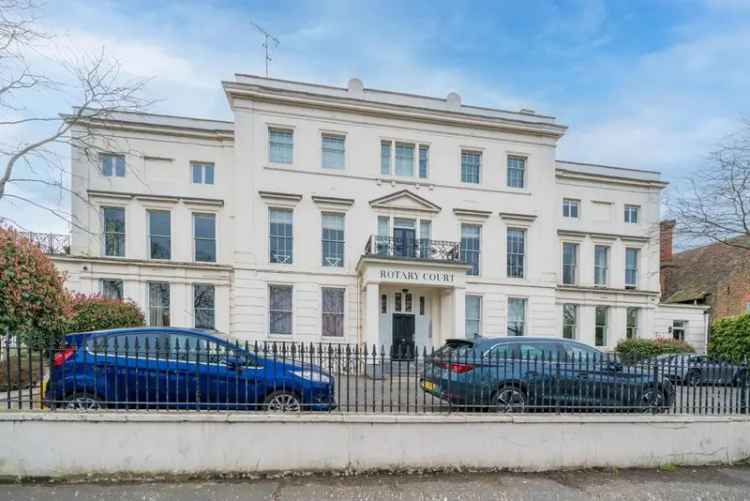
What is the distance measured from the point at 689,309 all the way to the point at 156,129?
28904 millimetres

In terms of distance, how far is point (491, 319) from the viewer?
18016mm

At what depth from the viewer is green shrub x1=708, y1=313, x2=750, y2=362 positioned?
51.0 ft

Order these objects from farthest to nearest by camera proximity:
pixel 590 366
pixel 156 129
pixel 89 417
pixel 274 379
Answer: pixel 156 129 < pixel 590 366 < pixel 274 379 < pixel 89 417

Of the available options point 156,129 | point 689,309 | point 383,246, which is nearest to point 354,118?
point 383,246

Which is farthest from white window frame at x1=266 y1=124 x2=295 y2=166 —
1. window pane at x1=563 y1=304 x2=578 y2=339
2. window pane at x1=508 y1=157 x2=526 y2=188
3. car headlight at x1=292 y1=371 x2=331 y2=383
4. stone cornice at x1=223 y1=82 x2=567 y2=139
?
window pane at x1=563 y1=304 x2=578 y2=339

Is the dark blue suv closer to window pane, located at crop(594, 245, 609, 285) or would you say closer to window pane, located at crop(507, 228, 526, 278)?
window pane, located at crop(507, 228, 526, 278)

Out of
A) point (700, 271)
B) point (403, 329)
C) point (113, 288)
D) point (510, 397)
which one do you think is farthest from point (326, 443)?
point (700, 271)

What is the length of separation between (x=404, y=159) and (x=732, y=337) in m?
15.9

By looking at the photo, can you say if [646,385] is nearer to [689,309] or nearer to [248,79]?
[248,79]

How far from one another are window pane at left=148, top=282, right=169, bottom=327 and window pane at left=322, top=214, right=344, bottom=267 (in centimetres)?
692

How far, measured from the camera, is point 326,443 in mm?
5109

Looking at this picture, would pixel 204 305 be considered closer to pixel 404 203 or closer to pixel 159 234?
pixel 159 234

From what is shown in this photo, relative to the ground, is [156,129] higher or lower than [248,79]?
lower

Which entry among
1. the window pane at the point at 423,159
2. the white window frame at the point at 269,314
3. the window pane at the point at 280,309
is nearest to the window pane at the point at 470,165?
the window pane at the point at 423,159
